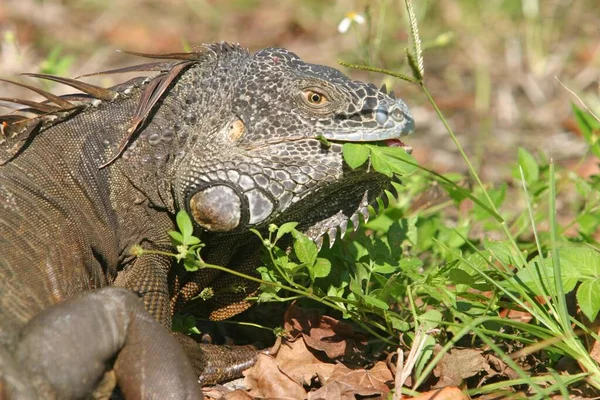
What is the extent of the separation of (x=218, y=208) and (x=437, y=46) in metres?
6.10

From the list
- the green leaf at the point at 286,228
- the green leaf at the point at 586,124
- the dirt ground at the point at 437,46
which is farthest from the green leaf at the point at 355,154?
the dirt ground at the point at 437,46

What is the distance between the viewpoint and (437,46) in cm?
1046

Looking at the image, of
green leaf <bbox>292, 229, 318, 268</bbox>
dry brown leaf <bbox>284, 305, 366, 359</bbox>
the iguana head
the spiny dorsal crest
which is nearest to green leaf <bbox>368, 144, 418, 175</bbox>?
the iguana head

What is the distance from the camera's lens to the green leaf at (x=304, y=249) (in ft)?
15.9

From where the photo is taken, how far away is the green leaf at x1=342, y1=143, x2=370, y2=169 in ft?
15.5

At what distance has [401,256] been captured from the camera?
5.91 m

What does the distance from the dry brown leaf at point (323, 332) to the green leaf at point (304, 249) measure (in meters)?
0.66

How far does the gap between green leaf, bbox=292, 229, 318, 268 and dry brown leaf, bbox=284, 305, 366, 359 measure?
2.16 ft

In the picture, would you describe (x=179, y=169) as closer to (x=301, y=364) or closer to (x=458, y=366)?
(x=301, y=364)

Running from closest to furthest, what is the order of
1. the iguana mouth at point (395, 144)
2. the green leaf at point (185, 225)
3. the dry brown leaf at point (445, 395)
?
the green leaf at point (185, 225)
the dry brown leaf at point (445, 395)
the iguana mouth at point (395, 144)

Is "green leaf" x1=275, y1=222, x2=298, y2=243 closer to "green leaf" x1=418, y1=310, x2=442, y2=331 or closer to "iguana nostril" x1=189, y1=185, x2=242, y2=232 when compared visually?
"iguana nostril" x1=189, y1=185, x2=242, y2=232

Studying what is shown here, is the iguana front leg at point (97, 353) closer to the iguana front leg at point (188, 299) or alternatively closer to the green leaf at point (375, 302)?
the iguana front leg at point (188, 299)

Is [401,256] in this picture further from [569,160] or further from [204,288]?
[569,160]

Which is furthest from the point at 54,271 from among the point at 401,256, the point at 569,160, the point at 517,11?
the point at 517,11
